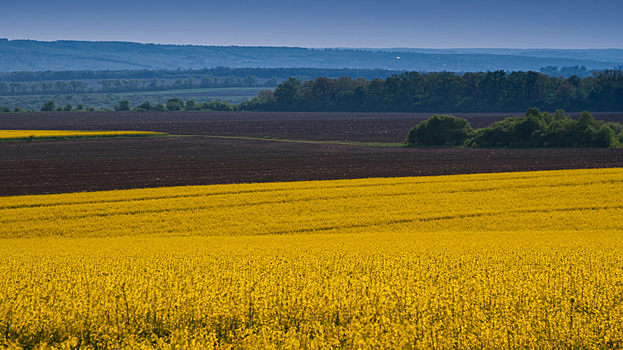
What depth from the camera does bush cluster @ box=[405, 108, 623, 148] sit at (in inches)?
2057

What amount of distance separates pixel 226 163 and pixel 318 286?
34450 mm

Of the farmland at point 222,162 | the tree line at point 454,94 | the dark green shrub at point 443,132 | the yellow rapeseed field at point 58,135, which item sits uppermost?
the tree line at point 454,94

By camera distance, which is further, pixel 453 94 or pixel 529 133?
pixel 453 94

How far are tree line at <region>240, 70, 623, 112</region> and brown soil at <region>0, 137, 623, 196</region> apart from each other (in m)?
67.3

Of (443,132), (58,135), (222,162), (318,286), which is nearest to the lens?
(318,286)

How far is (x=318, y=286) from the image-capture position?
8.55m

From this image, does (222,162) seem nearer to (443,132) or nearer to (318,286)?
(443,132)

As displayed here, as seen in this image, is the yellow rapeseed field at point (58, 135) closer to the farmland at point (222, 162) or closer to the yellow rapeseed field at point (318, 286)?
the farmland at point (222, 162)

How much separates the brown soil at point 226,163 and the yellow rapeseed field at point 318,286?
40.6ft

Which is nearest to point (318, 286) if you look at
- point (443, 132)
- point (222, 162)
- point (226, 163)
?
point (226, 163)

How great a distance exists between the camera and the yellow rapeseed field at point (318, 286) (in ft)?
22.1

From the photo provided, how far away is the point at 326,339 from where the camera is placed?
6645mm

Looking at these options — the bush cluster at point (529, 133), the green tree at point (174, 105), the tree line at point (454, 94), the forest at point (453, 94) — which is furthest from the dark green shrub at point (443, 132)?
the green tree at point (174, 105)

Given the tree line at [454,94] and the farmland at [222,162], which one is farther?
the tree line at [454,94]
